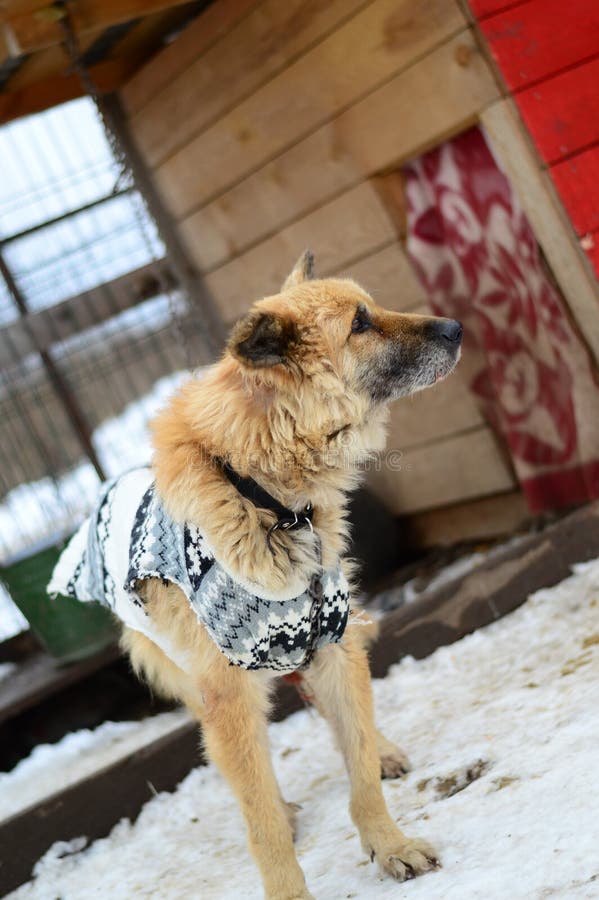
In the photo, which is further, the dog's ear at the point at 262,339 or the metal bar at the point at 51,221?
the metal bar at the point at 51,221

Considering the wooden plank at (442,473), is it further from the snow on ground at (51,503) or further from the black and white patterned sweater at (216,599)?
the black and white patterned sweater at (216,599)

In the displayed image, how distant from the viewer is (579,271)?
434 cm

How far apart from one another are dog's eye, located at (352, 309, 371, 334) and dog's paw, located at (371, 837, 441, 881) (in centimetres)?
135

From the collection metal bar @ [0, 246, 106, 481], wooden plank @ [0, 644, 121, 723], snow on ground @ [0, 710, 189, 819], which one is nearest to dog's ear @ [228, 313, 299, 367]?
snow on ground @ [0, 710, 189, 819]

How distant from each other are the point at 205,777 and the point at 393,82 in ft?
10.3

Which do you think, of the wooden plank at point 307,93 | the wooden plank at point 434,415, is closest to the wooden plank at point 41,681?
the wooden plank at point 434,415

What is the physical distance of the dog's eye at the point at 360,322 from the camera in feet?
9.03

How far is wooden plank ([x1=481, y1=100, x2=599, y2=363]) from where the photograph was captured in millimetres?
4281

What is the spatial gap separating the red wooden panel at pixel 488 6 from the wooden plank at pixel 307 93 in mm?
77

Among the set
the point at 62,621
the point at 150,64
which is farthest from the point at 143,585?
the point at 150,64

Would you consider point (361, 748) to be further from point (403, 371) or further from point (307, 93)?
point (307, 93)

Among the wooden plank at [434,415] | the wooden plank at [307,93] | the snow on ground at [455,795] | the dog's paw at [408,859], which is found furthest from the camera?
the wooden plank at [434,415]

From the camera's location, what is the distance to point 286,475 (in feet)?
8.68

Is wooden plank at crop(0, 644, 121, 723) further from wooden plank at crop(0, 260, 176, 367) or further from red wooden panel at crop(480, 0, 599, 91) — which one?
red wooden panel at crop(480, 0, 599, 91)
